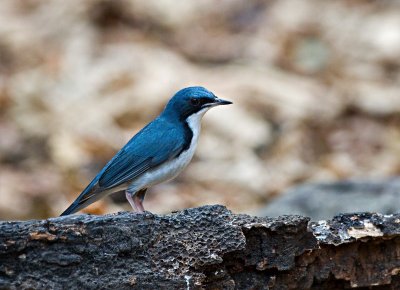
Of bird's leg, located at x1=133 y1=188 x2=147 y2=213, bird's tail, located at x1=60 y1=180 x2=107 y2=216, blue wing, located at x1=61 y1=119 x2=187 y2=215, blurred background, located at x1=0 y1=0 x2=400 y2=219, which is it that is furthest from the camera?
blurred background, located at x1=0 y1=0 x2=400 y2=219

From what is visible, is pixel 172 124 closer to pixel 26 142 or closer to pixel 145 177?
pixel 145 177

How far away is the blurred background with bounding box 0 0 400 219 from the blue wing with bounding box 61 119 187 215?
94.1 inches

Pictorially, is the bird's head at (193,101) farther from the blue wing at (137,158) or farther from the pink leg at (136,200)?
the pink leg at (136,200)

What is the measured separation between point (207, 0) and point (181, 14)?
459 mm

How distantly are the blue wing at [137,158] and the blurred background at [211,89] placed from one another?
2.39 m

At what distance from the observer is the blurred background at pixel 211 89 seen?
959 centimetres

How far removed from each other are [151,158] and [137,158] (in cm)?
9

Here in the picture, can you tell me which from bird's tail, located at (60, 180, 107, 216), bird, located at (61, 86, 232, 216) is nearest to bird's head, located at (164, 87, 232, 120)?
bird, located at (61, 86, 232, 216)

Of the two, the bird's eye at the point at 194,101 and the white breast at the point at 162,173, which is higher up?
the bird's eye at the point at 194,101

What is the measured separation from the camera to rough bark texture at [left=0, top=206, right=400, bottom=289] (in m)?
3.92

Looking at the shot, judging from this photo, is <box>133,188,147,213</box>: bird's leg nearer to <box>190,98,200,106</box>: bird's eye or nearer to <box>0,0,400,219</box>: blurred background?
<box>190,98,200,106</box>: bird's eye

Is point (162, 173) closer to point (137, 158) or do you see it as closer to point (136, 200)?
point (137, 158)

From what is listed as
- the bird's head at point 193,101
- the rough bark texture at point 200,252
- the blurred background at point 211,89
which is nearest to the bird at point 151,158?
the bird's head at point 193,101

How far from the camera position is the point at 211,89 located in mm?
10711
